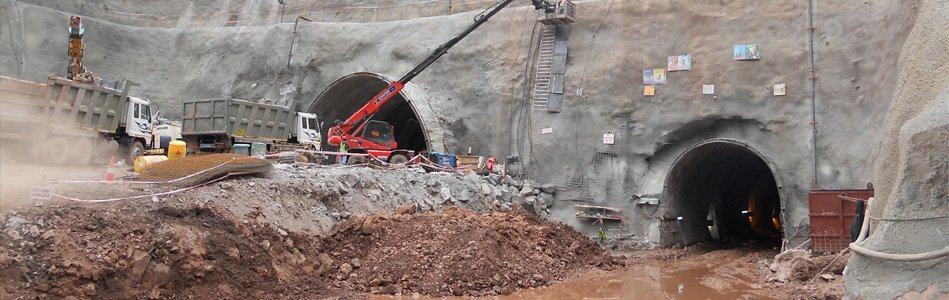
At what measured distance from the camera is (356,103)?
88.7 ft

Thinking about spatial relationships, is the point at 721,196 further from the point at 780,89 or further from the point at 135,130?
the point at 135,130

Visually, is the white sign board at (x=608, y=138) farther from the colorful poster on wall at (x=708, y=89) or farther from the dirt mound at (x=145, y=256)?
the dirt mound at (x=145, y=256)

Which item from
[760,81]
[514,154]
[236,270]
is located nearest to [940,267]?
[236,270]

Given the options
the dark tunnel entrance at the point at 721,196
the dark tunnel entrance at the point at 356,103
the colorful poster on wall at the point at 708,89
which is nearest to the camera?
the colorful poster on wall at the point at 708,89

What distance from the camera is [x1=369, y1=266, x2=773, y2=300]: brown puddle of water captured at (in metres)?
Result: 11.0

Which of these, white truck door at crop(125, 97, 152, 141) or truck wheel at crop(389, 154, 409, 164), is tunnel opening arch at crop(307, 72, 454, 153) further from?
white truck door at crop(125, 97, 152, 141)

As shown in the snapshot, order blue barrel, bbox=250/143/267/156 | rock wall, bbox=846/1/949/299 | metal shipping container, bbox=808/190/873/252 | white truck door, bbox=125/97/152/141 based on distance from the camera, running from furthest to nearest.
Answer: white truck door, bbox=125/97/152/141, blue barrel, bbox=250/143/267/156, metal shipping container, bbox=808/190/873/252, rock wall, bbox=846/1/949/299

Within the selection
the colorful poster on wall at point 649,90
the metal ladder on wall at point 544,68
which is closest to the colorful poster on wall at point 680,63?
the colorful poster on wall at point 649,90

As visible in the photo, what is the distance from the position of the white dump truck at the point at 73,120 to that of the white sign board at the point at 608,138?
1318 cm

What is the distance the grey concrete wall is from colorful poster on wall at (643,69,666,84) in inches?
8.4

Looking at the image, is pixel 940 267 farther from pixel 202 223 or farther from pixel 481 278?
pixel 202 223

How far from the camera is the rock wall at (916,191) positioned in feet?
23.3

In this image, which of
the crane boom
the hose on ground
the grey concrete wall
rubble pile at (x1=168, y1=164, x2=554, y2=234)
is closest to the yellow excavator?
the crane boom

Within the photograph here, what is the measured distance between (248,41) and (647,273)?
20717 mm
